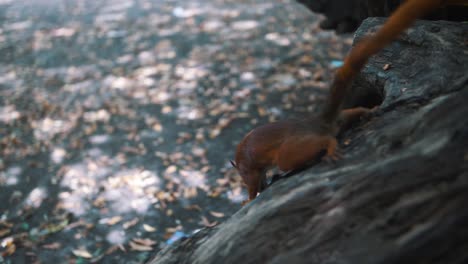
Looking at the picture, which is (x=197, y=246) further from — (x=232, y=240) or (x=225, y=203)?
(x=225, y=203)

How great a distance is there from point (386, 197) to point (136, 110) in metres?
5.14

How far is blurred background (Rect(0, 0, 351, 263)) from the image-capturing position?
174 inches

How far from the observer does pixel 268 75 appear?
22.6 feet

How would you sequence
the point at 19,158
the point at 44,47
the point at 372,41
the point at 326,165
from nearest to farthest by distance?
the point at 372,41 → the point at 326,165 → the point at 19,158 → the point at 44,47

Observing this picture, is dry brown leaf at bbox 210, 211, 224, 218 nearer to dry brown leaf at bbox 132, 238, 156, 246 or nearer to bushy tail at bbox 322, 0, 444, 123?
dry brown leaf at bbox 132, 238, 156, 246

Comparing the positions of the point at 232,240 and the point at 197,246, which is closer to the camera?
the point at 232,240

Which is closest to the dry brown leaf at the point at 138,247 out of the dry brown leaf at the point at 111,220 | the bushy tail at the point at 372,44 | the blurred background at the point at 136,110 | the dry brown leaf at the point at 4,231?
the blurred background at the point at 136,110

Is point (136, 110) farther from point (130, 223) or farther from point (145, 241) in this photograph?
point (145, 241)

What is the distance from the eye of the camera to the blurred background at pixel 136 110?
4.41 m

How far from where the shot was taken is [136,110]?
635 centimetres

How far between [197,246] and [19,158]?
3965 millimetres

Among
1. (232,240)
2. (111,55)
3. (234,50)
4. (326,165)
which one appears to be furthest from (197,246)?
(111,55)

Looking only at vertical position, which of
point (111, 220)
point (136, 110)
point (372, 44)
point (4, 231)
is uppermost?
point (372, 44)

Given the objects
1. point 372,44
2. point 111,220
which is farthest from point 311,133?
point 111,220
